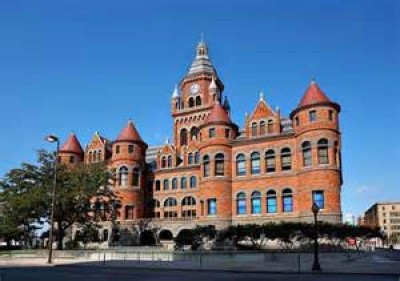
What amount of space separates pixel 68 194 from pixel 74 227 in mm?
21340

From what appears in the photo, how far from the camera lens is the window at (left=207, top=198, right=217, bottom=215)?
173 ft

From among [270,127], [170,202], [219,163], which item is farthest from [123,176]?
[270,127]

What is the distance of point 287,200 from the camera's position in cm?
5022

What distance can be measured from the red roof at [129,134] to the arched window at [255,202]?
64.9 ft

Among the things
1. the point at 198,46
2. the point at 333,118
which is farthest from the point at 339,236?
the point at 198,46

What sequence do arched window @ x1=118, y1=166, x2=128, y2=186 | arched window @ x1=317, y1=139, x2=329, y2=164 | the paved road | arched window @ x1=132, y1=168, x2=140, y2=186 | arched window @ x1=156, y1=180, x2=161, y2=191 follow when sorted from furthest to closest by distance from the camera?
arched window @ x1=156, y1=180, x2=161, y2=191
arched window @ x1=132, y1=168, x2=140, y2=186
arched window @ x1=118, y1=166, x2=128, y2=186
arched window @ x1=317, y1=139, x2=329, y2=164
the paved road

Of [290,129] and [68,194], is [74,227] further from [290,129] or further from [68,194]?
[290,129]

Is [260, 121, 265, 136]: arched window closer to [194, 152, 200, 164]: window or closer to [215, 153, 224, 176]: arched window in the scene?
[215, 153, 224, 176]: arched window

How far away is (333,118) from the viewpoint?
160 ft

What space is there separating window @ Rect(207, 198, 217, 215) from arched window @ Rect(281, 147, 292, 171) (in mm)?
9060

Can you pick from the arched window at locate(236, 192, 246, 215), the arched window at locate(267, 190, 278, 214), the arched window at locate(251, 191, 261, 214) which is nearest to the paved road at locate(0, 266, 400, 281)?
the arched window at locate(267, 190, 278, 214)

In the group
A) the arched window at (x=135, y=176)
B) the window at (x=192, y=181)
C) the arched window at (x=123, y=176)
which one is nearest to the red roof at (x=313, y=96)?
the window at (x=192, y=181)

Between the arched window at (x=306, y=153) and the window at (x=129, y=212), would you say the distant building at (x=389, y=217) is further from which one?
the arched window at (x=306, y=153)

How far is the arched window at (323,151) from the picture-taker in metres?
47.5
